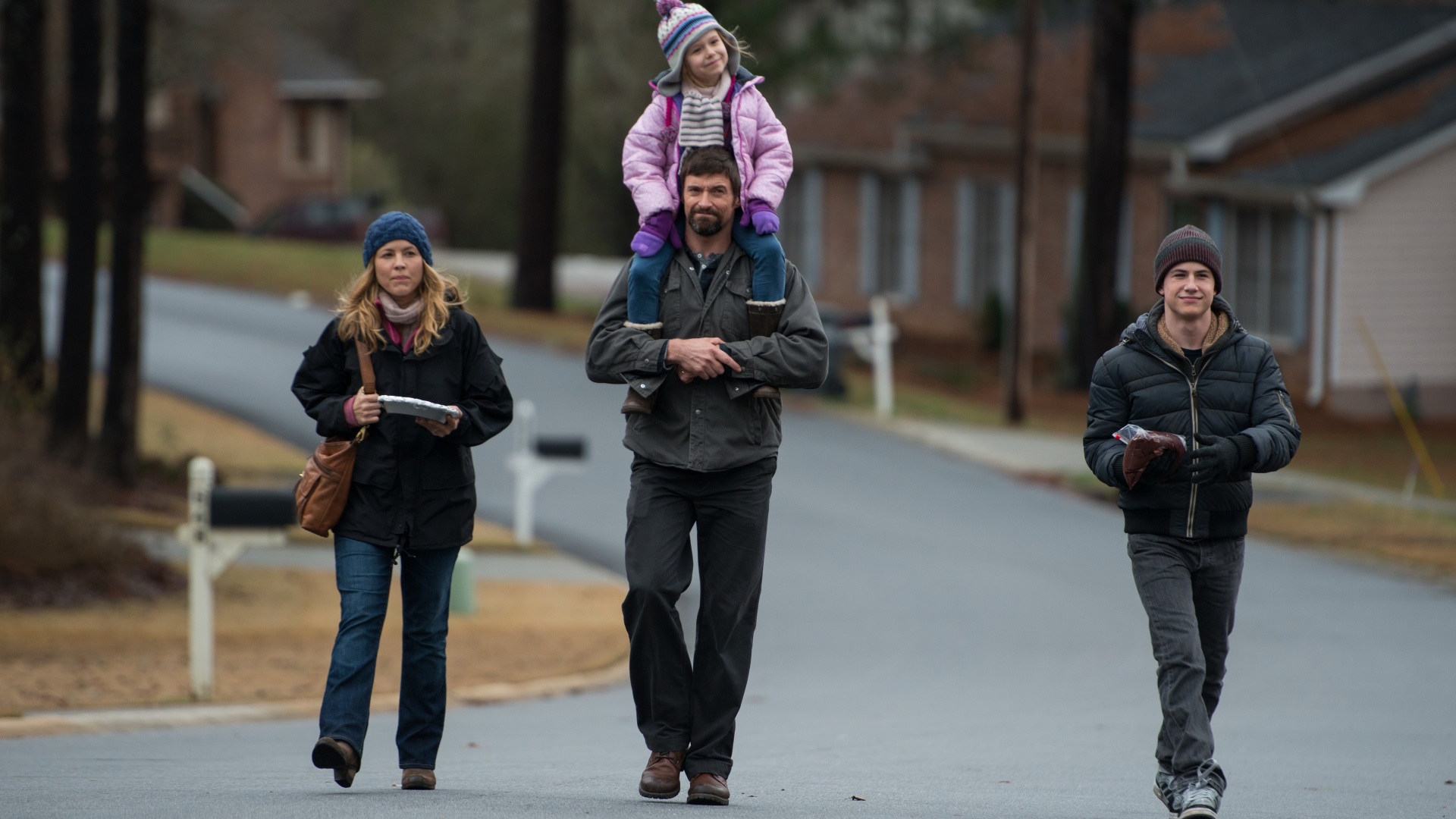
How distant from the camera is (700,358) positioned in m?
5.91

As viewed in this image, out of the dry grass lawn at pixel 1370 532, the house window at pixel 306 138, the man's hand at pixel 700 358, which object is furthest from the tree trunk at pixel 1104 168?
the house window at pixel 306 138

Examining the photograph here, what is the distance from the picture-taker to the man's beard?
6.05m

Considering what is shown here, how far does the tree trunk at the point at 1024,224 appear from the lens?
2355 centimetres

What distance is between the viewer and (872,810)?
6137 mm

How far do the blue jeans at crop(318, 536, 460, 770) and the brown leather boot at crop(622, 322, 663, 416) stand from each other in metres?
0.80

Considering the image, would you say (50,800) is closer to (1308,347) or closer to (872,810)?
(872,810)

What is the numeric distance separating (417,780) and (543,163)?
26410 mm

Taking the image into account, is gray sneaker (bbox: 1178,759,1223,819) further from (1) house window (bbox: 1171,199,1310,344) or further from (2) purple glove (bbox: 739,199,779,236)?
(1) house window (bbox: 1171,199,1310,344)

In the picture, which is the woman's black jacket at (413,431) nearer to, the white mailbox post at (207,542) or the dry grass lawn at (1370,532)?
the white mailbox post at (207,542)

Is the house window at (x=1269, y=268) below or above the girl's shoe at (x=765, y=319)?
above

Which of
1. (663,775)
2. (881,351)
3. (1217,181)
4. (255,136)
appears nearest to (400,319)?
(663,775)

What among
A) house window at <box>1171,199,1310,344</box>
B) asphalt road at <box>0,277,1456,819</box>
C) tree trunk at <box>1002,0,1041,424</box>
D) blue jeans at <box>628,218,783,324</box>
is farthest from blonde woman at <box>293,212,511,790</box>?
house window at <box>1171,199,1310,344</box>

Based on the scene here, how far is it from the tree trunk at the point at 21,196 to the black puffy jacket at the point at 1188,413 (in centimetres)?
1209

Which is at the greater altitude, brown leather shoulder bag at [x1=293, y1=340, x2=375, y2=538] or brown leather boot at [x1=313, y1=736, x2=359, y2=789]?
brown leather shoulder bag at [x1=293, y1=340, x2=375, y2=538]
